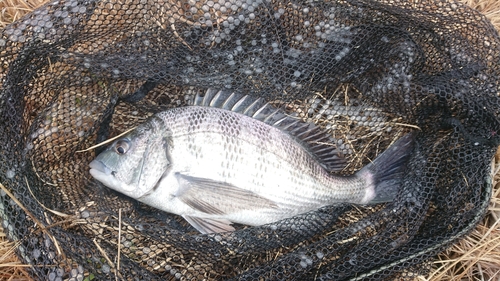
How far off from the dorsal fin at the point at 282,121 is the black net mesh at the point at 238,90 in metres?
0.09

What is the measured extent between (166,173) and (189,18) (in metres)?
1.02

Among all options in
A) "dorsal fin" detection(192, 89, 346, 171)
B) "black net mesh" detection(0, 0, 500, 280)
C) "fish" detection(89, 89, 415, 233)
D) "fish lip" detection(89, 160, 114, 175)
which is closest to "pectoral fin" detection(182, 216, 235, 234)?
"fish" detection(89, 89, 415, 233)

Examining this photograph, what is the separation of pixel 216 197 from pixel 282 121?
0.72 m

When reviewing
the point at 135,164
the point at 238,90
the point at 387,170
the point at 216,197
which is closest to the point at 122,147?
the point at 135,164

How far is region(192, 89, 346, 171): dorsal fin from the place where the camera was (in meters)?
2.84

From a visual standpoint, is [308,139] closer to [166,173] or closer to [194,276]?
[166,173]

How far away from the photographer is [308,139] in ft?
9.53

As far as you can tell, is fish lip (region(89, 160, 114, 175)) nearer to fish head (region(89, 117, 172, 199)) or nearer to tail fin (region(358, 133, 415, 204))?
fish head (region(89, 117, 172, 199))

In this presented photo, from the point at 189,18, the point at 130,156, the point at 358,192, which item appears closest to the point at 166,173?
the point at 130,156

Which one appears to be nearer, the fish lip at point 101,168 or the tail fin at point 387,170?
the fish lip at point 101,168

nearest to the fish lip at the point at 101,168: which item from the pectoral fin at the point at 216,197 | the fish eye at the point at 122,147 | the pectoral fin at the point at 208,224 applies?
the fish eye at the point at 122,147

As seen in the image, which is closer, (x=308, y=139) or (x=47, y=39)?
(x=47, y=39)

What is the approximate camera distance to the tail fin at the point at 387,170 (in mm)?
2836

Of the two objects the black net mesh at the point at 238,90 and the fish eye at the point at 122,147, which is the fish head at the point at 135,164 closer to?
the fish eye at the point at 122,147
